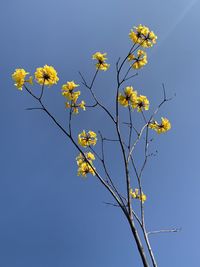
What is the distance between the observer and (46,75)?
482 centimetres

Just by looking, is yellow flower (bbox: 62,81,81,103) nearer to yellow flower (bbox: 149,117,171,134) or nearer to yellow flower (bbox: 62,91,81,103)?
yellow flower (bbox: 62,91,81,103)

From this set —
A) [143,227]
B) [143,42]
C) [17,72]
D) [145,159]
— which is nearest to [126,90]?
[143,42]

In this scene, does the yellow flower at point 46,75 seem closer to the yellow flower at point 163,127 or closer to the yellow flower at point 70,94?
the yellow flower at point 70,94

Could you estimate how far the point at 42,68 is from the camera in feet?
15.8

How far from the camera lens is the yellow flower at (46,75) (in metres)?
4.79

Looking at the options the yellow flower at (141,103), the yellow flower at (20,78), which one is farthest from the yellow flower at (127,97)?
the yellow flower at (20,78)

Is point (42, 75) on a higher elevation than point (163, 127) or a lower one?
higher

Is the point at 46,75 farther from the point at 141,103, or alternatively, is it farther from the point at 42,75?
the point at 141,103

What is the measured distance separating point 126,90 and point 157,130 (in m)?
0.86

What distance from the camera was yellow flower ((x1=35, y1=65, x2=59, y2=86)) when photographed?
4.79m

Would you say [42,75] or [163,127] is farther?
[163,127]

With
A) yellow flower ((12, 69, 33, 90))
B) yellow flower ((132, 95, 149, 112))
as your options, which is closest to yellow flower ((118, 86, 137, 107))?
yellow flower ((132, 95, 149, 112))

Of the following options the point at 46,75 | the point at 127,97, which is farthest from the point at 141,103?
the point at 46,75

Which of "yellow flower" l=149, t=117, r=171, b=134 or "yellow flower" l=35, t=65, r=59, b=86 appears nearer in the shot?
"yellow flower" l=35, t=65, r=59, b=86
